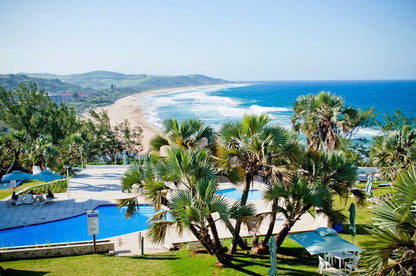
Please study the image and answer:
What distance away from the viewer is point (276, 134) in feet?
24.2

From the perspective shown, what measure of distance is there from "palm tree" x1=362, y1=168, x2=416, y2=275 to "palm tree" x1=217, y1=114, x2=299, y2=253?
11.1 ft

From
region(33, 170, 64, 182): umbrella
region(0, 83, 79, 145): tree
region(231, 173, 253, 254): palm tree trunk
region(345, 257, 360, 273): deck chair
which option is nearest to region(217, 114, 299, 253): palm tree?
region(231, 173, 253, 254): palm tree trunk

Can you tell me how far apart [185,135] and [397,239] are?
577cm

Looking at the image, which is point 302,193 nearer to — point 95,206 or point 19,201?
point 95,206

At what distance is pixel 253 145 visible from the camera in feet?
24.2

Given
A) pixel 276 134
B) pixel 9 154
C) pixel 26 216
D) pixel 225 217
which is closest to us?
pixel 225 217

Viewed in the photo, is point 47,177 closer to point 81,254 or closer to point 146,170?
point 81,254

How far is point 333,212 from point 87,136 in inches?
877

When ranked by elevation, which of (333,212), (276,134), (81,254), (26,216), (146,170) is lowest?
(26,216)

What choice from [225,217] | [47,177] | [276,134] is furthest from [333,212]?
[47,177]

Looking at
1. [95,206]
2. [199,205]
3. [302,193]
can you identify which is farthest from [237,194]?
[199,205]

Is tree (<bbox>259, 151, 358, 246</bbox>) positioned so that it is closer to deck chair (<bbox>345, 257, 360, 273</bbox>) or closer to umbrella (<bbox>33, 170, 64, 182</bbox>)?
deck chair (<bbox>345, 257, 360, 273</bbox>)

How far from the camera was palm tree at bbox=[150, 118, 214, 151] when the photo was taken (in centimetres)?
863

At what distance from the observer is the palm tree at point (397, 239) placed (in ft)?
12.5
